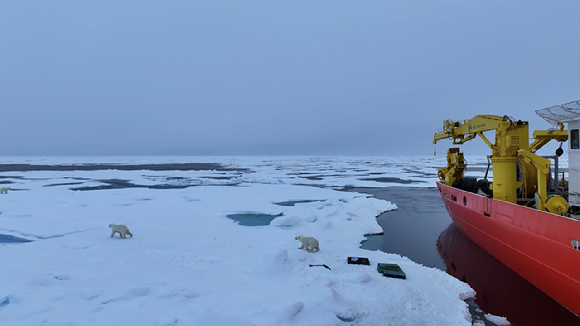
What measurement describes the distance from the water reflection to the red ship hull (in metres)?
0.19

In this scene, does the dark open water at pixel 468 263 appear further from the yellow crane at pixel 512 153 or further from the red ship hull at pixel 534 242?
the yellow crane at pixel 512 153

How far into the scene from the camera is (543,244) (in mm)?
6500

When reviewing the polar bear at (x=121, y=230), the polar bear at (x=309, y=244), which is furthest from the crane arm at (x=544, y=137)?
the polar bear at (x=121, y=230)

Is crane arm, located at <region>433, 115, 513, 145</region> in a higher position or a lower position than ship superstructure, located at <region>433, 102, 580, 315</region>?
higher

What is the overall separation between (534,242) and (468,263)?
2630 mm

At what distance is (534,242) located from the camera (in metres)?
6.84

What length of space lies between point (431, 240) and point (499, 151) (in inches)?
153

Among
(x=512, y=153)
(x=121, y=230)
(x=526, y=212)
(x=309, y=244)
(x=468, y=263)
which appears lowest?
(x=468, y=263)

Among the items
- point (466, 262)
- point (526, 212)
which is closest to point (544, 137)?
point (526, 212)

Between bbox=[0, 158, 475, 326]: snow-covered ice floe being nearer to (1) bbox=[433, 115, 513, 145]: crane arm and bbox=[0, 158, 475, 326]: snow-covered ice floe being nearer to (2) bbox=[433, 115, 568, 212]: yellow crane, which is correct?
(2) bbox=[433, 115, 568, 212]: yellow crane

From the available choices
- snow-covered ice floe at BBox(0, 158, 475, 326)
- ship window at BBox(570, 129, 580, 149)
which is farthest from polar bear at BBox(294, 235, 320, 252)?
ship window at BBox(570, 129, 580, 149)

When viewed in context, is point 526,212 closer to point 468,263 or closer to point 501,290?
point 501,290

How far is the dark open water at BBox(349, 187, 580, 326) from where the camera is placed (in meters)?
6.16

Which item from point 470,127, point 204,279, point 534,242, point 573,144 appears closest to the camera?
point 204,279
